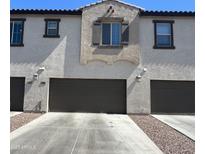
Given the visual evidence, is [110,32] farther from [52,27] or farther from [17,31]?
[17,31]

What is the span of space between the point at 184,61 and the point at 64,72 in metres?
8.08

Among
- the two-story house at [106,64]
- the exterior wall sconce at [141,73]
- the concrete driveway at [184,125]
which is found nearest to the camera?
the concrete driveway at [184,125]

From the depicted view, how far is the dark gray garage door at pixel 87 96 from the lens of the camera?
15.0m

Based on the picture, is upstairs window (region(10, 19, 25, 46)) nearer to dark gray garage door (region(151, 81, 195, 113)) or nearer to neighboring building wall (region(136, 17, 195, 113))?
neighboring building wall (region(136, 17, 195, 113))

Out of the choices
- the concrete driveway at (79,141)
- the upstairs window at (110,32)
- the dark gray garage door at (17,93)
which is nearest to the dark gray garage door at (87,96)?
the dark gray garage door at (17,93)

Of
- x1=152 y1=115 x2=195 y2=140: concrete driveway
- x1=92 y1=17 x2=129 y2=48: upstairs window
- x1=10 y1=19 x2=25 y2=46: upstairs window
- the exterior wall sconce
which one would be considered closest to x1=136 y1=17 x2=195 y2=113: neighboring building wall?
the exterior wall sconce

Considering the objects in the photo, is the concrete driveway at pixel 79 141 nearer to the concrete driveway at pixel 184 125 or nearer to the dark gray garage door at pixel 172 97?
the concrete driveway at pixel 184 125

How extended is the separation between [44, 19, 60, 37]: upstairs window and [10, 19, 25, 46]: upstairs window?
1.70m

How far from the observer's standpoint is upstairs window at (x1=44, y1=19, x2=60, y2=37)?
600 inches

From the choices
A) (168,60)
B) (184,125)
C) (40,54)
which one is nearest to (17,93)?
(40,54)

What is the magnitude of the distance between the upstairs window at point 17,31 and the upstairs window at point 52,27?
5.58 feet

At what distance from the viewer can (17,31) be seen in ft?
50.1
